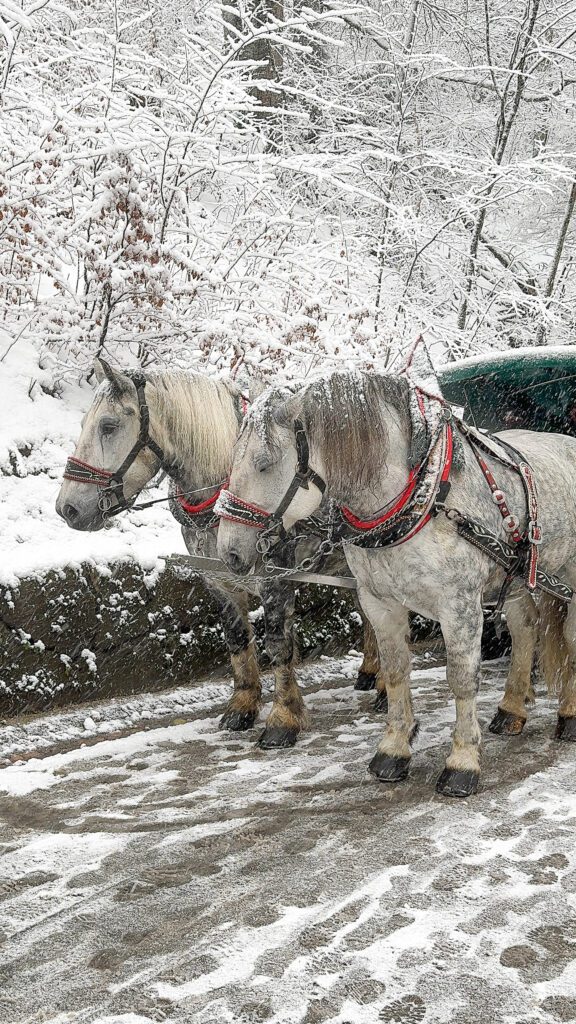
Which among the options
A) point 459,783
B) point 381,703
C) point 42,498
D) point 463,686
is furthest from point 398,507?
point 42,498

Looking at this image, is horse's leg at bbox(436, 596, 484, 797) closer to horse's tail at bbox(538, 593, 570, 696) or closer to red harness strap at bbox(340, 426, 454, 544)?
red harness strap at bbox(340, 426, 454, 544)

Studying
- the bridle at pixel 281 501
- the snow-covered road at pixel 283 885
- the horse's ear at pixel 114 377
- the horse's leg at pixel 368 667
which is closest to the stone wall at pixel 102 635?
the snow-covered road at pixel 283 885

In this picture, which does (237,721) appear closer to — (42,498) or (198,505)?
(198,505)

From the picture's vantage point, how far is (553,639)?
4.46 metres

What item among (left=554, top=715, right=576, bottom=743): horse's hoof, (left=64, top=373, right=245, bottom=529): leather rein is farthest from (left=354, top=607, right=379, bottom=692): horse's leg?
(left=64, top=373, right=245, bottom=529): leather rein

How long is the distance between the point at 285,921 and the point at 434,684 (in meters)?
3.10

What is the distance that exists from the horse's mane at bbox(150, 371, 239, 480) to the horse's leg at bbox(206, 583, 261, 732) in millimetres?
746

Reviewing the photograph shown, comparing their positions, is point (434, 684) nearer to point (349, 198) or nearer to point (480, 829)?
point (480, 829)

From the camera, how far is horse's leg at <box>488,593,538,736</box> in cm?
449

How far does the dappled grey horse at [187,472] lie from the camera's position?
4176 mm

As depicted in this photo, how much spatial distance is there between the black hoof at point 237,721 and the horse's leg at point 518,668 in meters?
1.28

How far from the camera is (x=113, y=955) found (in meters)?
2.53

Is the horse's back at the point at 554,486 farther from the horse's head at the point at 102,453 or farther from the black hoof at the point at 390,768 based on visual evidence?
the horse's head at the point at 102,453

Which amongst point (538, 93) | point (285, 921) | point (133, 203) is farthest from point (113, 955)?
point (538, 93)
